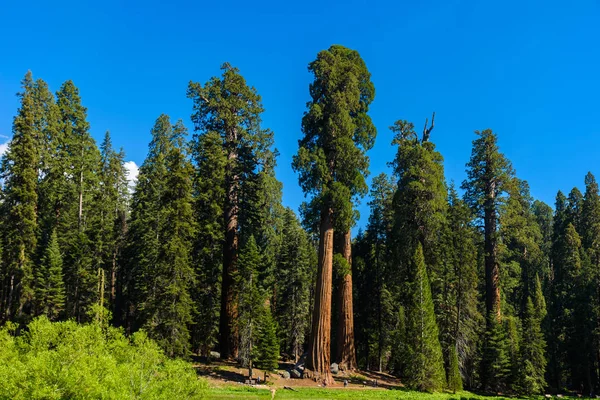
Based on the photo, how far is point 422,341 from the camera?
976 inches

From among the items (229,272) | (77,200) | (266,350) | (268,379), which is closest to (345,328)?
(266,350)

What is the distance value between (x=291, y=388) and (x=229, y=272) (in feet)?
28.8

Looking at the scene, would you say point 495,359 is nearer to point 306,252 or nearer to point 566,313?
point 566,313

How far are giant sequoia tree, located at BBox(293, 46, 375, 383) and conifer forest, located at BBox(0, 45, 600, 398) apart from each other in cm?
9

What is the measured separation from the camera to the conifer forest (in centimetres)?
2539

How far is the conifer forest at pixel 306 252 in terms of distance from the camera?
25.4 metres

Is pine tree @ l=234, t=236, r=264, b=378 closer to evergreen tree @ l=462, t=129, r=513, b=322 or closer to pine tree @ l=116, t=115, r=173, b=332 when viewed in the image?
pine tree @ l=116, t=115, r=173, b=332

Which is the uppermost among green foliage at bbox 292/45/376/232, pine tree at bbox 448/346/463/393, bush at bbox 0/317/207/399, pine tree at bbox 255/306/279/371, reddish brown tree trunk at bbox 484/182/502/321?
green foliage at bbox 292/45/376/232

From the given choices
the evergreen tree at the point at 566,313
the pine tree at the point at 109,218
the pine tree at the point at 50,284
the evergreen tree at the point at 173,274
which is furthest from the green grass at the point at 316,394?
the evergreen tree at the point at 566,313

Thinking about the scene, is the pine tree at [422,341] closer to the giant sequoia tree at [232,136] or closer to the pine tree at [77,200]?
the giant sequoia tree at [232,136]

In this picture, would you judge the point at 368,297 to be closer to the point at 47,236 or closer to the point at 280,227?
the point at 280,227

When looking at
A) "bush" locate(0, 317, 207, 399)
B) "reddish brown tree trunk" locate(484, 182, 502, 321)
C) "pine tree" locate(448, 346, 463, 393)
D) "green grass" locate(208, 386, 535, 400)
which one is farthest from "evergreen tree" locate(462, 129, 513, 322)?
"bush" locate(0, 317, 207, 399)

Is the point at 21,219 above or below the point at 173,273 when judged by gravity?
above

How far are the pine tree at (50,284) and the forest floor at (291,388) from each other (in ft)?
55.2
